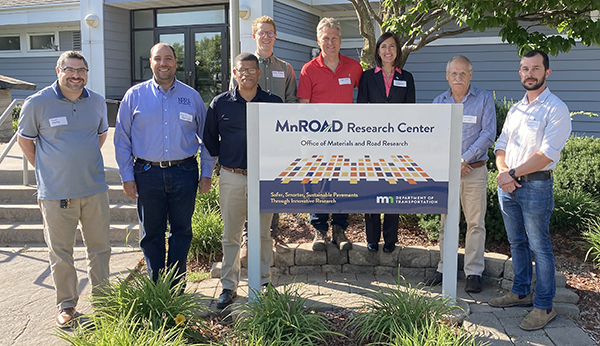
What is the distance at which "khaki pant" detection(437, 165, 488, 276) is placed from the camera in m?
4.10

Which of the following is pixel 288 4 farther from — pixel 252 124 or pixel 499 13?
pixel 252 124

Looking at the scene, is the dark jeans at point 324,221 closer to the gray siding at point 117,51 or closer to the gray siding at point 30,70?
the gray siding at point 117,51

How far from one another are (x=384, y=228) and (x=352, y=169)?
1243 millimetres

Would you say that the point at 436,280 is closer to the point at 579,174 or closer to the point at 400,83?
the point at 400,83

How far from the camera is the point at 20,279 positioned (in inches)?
180

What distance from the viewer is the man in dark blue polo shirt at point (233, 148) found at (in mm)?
3721

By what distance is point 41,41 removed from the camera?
14539 mm

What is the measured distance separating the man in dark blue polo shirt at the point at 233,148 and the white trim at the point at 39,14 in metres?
11.4

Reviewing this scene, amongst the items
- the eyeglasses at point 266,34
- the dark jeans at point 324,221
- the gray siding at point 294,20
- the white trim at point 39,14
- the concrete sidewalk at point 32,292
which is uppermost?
the white trim at point 39,14

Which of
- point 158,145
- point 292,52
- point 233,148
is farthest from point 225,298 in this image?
point 292,52

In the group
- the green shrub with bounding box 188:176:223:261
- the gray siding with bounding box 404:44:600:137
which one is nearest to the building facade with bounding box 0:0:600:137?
the gray siding with bounding box 404:44:600:137

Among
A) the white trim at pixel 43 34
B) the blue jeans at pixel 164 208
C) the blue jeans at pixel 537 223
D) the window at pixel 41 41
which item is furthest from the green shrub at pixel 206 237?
the window at pixel 41 41

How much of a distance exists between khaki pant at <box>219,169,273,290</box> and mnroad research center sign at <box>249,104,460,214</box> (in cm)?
33

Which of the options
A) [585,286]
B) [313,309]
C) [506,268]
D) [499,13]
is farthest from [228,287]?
[499,13]
